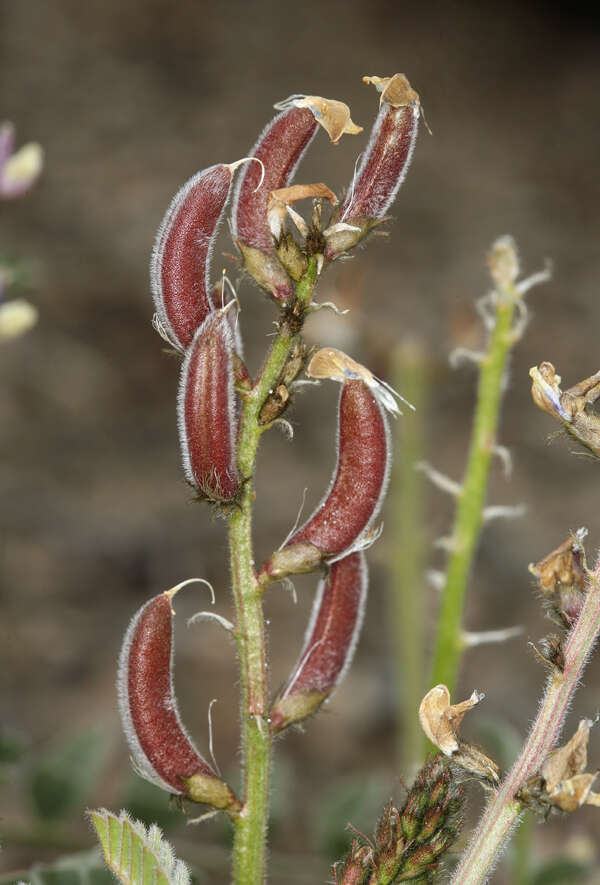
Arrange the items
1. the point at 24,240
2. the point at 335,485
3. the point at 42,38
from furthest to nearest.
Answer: the point at 42,38, the point at 24,240, the point at 335,485

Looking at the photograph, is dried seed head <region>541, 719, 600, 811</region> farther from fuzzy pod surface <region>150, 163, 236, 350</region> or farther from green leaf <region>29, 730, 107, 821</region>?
green leaf <region>29, 730, 107, 821</region>

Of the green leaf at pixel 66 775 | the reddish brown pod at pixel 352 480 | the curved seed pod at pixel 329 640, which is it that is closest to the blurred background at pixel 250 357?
the green leaf at pixel 66 775

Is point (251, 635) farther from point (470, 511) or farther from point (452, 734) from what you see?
point (470, 511)

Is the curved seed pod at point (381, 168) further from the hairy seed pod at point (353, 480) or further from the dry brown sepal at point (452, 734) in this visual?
the dry brown sepal at point (452, 734)

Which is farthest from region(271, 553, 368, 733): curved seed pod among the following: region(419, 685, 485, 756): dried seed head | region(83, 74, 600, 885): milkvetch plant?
region(419, 685, 485, 756): dried seed head

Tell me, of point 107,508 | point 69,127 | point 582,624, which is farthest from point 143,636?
point 69,127

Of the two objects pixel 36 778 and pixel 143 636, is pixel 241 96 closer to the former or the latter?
pixel 36 778
